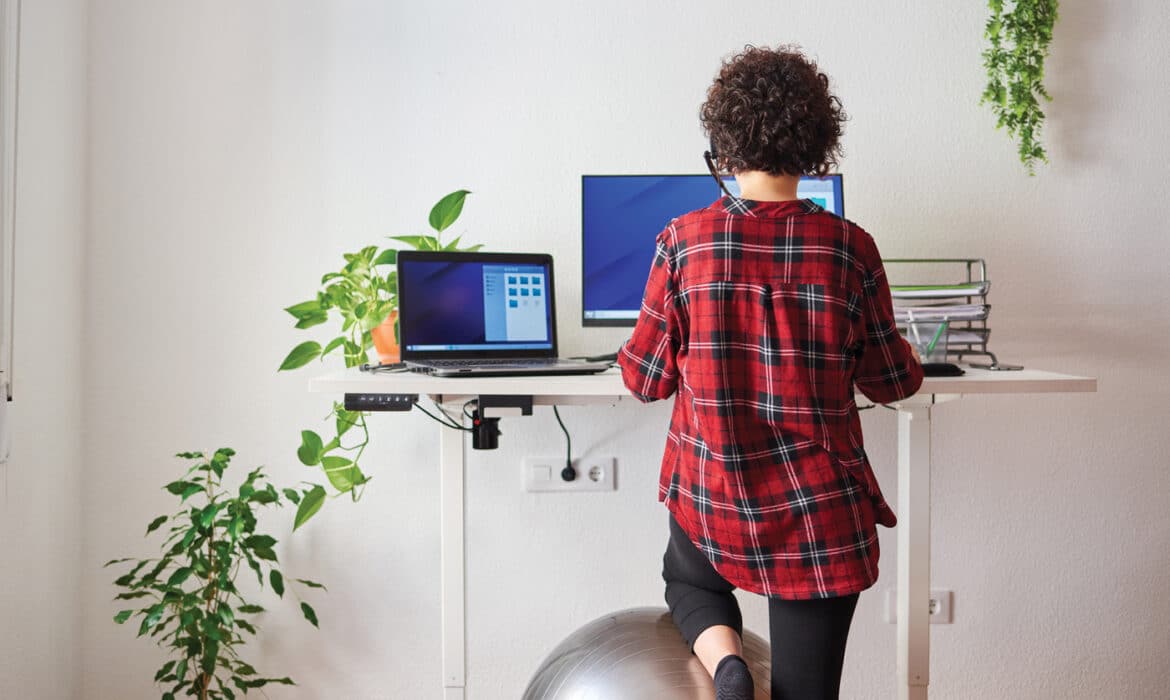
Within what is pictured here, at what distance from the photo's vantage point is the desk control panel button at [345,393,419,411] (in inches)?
58.8

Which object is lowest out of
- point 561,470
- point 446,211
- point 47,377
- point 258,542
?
point 258,542

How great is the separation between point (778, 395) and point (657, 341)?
0.20 meters

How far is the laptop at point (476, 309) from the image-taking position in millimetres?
1743

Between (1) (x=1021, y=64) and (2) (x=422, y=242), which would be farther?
(1) (x=1021, y=64)

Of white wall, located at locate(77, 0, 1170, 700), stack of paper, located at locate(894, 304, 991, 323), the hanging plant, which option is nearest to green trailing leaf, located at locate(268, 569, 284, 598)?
white wall, located at locate(77, 0, 1170, 700)

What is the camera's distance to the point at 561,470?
209 centimetres

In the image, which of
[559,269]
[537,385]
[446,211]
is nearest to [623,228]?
[559,269]

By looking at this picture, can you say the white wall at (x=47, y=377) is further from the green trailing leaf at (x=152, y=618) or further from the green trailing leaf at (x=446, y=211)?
the green trailing leaf at (x=446, y=211)

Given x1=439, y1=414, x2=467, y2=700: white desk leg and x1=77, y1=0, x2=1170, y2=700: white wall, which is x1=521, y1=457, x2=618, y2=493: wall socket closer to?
x1=77, y1=0, x2=1170, y2=700: white wall

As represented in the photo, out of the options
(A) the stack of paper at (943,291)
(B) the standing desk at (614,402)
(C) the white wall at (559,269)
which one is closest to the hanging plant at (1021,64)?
(C) the white wall at (559,269)

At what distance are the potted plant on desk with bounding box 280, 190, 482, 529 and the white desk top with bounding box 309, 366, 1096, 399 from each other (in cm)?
32

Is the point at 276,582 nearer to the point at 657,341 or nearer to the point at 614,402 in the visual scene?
the point at 614,402

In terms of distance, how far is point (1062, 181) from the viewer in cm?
212

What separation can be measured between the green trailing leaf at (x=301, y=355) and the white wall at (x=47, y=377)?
54 centimetres
